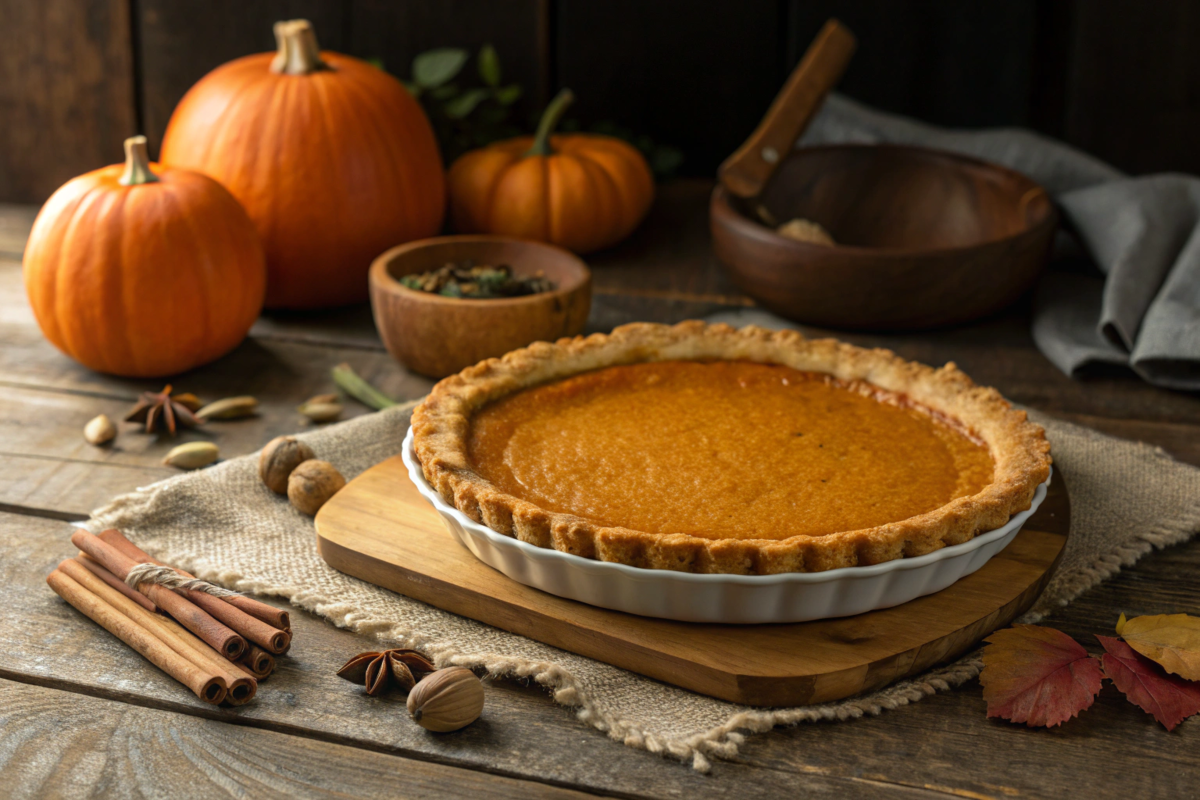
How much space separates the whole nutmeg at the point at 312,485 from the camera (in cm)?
214

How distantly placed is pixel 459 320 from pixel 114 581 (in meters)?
1.11

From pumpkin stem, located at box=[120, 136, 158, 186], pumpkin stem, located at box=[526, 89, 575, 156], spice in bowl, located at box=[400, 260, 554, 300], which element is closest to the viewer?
pumpkin stem, located at box=[120, 136, 158, 186]

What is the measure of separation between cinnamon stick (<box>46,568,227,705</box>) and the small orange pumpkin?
2027mm

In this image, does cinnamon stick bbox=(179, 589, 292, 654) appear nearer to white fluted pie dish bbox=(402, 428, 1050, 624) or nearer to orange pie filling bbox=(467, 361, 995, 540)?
white fluted pie dish bbox=(402, 428, 1050, 624)

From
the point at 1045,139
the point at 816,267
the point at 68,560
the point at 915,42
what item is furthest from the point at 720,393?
the point at 915,42

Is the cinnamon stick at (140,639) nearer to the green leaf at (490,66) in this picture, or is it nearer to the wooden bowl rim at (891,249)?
the wooden bowl rim at (891,249)

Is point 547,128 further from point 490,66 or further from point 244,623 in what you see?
point 244,623

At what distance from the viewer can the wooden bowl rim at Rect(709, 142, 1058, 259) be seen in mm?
2898

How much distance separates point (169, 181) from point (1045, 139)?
2773 millimetres

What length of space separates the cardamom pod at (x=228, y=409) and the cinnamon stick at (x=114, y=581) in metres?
0.69

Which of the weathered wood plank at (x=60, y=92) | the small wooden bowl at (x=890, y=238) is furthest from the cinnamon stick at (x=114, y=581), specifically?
the weathered wood plank at (x=60, y=92)

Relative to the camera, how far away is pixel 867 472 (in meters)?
1.98

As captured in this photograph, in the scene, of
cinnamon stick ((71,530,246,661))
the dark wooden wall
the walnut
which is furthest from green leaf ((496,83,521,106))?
cinnamon stick ((71,530,246,661))

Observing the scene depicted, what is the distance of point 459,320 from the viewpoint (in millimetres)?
2717
